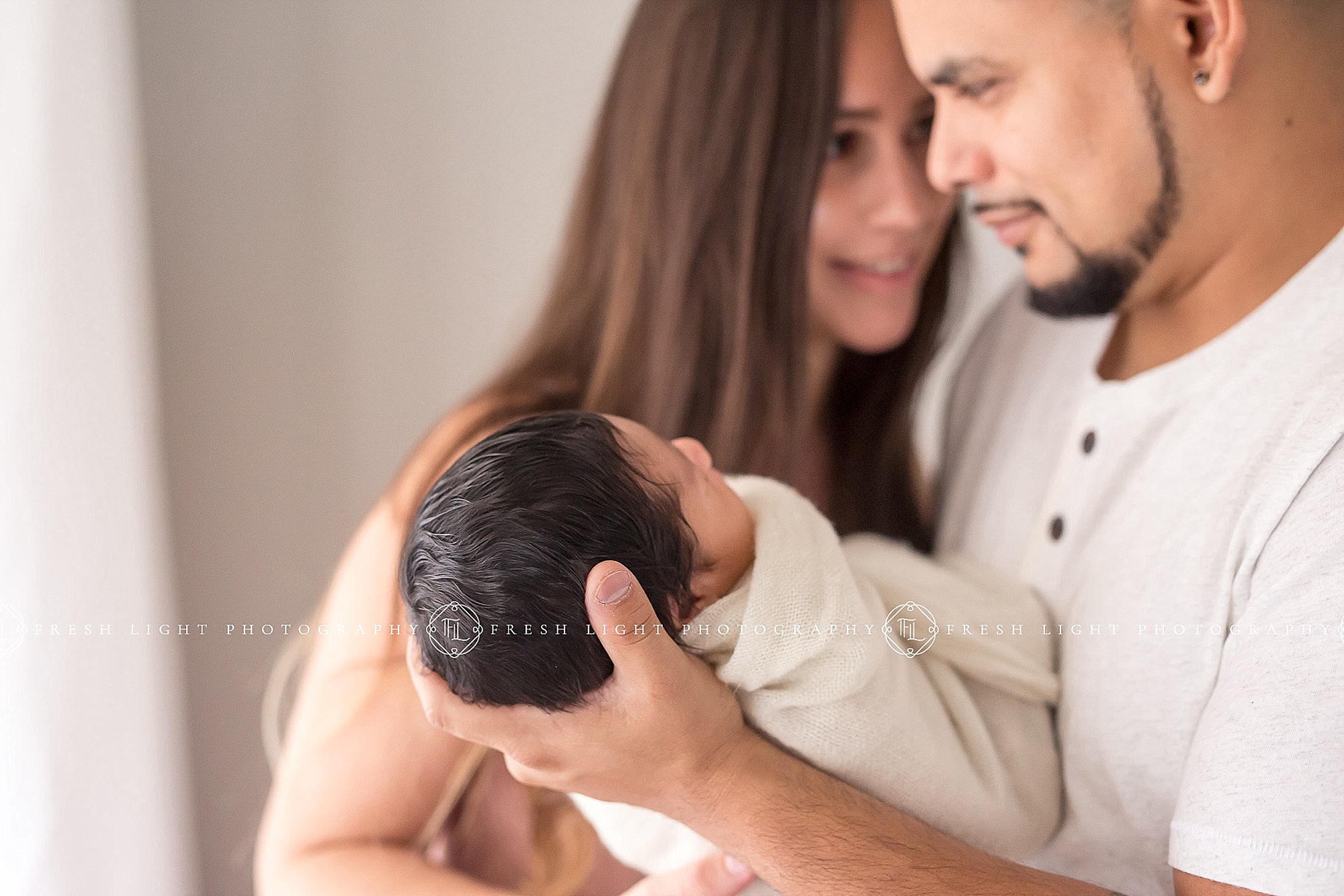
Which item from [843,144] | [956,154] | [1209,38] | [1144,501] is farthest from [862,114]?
[1144,501]

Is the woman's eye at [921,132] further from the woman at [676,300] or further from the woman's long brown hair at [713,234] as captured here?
the woman's long brown hair at [713,234]

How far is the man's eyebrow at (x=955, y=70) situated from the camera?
1060 mm

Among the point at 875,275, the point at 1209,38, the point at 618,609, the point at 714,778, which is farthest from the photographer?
the point at 875,275

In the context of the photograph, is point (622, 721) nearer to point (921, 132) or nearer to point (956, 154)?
point (956, 154)

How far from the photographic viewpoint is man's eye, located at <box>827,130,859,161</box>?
1.36 m

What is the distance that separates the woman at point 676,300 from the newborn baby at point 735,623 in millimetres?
253

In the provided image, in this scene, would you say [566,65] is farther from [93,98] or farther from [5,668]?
[5,668]

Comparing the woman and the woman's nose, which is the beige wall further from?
the woman's nose

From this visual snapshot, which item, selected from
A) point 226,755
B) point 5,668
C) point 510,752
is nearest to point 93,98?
point 5,668

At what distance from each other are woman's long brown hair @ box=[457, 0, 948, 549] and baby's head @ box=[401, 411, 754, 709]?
0.47 m

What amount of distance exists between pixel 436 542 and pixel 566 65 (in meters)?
1.37

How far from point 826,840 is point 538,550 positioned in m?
0.37

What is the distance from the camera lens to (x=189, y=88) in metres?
1.50

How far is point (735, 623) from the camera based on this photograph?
829 mm
